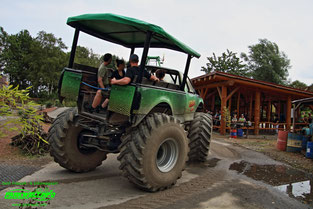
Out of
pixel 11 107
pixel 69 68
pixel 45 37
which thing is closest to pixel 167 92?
pixel 69 68

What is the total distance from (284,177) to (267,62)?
134 ft

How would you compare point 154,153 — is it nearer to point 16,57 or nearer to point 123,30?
point 123,30

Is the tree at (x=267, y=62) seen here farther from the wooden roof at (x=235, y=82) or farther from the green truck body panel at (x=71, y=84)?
the green truck body panel at (x=71, y=84)

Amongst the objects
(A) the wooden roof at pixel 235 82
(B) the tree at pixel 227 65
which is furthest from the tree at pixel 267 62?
(A) the wooden roof at pixel 235 82

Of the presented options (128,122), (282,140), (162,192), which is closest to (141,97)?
(128,122)

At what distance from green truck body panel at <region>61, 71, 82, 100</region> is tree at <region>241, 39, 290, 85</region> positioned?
135ft

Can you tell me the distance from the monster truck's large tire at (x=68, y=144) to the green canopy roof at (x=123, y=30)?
172 cm

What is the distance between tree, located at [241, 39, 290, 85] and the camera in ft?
130

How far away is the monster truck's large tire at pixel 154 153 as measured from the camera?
11.3 ft

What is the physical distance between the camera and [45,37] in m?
36.8

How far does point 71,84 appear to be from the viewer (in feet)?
13.4

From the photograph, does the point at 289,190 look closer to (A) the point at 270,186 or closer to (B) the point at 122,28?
(A) the point at 270,186

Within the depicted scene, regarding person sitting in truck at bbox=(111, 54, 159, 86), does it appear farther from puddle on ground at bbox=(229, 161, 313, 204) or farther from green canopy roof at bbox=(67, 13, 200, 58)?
puddle on ground at bbox=(229, 161, 313, 204)

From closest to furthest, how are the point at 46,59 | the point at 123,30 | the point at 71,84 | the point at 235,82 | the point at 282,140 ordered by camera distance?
the point at 71,84 < the point at 123,30 < the point at 282,140 < the point at 235,82 < the point at 46,59
